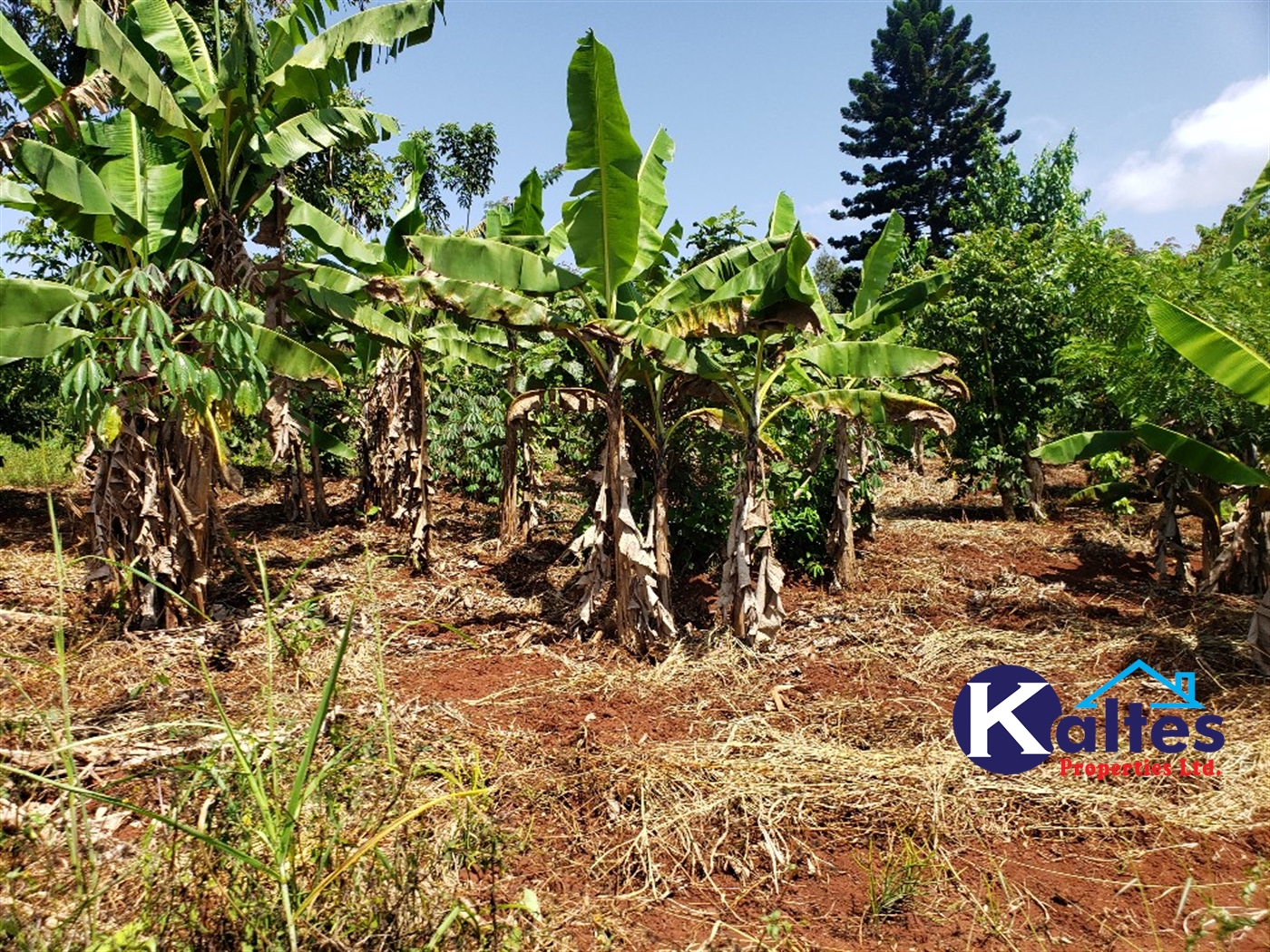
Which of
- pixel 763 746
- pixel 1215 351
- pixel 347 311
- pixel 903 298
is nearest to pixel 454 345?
pixel 347 311

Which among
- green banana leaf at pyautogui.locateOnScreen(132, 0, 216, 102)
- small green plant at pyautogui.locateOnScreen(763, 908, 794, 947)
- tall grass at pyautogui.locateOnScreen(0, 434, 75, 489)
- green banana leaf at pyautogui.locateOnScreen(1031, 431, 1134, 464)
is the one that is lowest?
small green plant at pyautogui.locateOnScreen(763, 908, 794, 947)

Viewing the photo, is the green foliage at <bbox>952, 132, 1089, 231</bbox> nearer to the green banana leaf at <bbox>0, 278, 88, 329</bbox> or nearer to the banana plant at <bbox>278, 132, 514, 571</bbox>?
the banana plant at <bbox>278, 132, 514, 571</bbox>

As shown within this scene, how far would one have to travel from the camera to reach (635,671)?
6199 millimetres

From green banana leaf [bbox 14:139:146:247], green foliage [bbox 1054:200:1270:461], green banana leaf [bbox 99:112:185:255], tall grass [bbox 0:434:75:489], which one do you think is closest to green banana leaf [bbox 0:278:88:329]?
green banana leaf [bbox 14:139:146:247]

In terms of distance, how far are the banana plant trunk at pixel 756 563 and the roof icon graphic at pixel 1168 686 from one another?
2348 millimetres

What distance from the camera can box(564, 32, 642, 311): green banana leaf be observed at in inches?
206

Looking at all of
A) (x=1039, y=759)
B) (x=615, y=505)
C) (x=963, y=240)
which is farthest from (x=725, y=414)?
(x=963, y=240)

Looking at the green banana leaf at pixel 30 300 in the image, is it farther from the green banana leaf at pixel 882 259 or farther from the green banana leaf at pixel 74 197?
the green banana leaf at pixel 882 259

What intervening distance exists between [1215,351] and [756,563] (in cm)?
365

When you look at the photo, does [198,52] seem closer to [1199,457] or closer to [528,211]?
[528,211]

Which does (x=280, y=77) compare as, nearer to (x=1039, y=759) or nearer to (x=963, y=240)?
(x=1039, y=759)

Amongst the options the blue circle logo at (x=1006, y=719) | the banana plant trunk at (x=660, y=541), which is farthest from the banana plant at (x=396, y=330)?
the blue circle logo at (x=1006, y=719)

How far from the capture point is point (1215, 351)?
536cm

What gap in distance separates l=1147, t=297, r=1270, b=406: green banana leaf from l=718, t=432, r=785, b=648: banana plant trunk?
3.03 m
